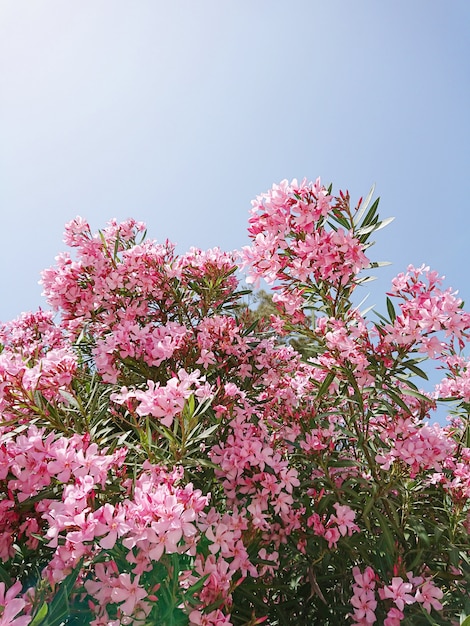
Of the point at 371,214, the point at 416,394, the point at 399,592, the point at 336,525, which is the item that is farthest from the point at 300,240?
the point at 399,592

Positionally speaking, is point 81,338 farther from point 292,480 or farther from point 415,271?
point 415,271

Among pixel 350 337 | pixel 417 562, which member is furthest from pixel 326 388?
pixel 417 562

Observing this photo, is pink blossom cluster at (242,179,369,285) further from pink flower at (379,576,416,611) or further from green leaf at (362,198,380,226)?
pink flower at (379,576,416,611)

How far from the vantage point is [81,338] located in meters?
2.86

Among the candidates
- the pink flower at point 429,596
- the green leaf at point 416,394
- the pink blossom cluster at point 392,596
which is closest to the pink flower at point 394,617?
the pink blossom cluster at point 392,596

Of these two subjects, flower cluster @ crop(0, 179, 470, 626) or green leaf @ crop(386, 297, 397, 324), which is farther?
green leaf @ crop(386, 297, 397, 324)

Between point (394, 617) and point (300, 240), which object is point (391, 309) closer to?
point (300, 240)

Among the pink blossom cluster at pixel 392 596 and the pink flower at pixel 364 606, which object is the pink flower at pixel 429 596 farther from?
the pink flower at pixel 364 606

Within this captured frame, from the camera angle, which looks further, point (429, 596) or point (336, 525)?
point (336, 525)

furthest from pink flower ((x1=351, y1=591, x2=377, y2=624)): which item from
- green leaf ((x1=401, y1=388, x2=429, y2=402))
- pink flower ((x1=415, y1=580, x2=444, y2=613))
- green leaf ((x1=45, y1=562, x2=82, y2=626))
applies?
green leaf ((x1=45, y1=562, x2=82, y2=626))

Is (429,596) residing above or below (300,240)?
below

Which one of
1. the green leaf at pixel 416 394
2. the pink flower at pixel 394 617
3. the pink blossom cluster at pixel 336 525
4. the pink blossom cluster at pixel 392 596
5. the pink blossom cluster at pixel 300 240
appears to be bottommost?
the pink flower at pixel 394 617

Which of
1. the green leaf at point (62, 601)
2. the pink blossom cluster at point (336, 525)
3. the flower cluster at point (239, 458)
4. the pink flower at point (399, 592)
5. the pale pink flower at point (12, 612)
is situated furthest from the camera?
the pink blossom cluster at point (336, 525)

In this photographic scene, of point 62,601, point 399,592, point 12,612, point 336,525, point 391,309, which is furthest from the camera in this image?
point 391,309
